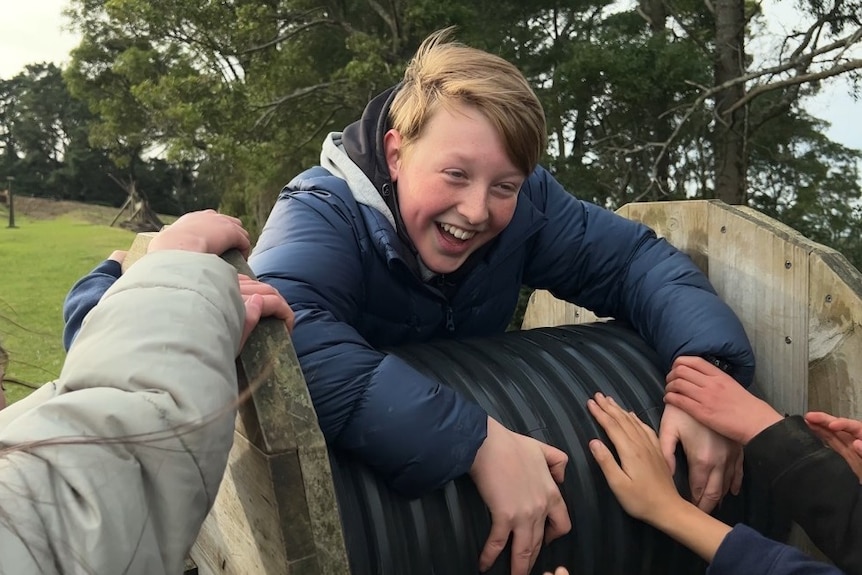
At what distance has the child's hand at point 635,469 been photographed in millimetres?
1791

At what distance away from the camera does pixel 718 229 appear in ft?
7.91

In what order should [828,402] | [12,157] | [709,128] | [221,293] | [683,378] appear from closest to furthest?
[221,293], [683,378], [828,402], [709,128], [12,157]

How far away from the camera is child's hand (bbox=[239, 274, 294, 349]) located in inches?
49.1

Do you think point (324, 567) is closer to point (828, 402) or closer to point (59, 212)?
point (828, 402)

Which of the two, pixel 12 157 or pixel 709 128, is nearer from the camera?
pixel 709 128

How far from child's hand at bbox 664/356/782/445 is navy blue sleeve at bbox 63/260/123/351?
1420mm

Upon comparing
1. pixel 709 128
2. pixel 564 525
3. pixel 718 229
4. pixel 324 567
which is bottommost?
pixel 564 525

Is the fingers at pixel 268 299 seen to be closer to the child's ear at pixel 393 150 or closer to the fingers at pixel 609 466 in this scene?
the child's ear at pixel 393 150

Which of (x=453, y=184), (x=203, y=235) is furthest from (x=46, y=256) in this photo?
(x=203, y=235)

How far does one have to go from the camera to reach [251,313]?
49.2 inches

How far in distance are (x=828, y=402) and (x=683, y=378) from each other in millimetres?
548

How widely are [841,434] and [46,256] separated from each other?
23.6m

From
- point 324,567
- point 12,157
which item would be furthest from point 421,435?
point 12,157

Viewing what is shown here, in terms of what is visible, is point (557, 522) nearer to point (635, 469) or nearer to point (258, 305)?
point (635, 469)
